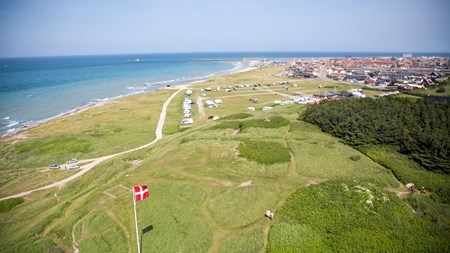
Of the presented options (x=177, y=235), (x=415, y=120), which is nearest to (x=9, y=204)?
(x=177, y=235)

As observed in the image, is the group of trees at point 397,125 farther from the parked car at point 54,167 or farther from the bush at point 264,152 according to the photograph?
the parked car at point 54,167

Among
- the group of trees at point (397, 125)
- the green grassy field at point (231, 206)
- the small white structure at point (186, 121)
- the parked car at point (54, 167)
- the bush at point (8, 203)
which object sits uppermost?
the group of trees at point (397, 125)

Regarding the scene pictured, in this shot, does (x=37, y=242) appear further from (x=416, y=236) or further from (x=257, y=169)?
(x=416, y=236)

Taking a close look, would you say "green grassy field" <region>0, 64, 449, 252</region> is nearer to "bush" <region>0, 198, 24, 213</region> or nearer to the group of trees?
"bush" <region>0, 198, 24, 213</region>

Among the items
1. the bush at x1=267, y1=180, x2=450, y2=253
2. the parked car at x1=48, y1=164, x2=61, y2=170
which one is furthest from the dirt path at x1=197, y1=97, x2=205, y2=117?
the bush at x1=267, y1=180, x2=450, y2=253

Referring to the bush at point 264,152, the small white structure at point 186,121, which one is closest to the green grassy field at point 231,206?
the bush at point 264,152

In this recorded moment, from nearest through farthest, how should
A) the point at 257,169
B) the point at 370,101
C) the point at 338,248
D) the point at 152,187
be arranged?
1. the point at 338,248
2. the point at 152,187
3. the point at 257,169
4. the point at 370,101

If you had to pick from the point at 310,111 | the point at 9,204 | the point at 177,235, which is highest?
the point at 310,111
